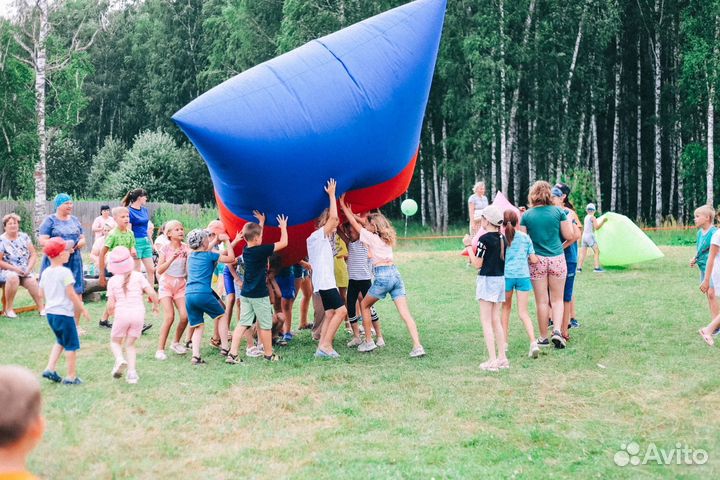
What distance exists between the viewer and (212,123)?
20.3 ft

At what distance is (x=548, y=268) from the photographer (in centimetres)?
773

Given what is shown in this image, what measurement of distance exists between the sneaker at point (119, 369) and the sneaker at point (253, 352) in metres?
1.52

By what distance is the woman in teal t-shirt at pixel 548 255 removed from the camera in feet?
25.4

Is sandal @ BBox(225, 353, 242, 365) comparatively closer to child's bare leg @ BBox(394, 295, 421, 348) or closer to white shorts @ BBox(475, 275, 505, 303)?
child's bare leg @ BBox(394, 295, 421, 348)

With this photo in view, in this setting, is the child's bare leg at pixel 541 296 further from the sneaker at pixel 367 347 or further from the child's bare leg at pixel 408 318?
the sneaker at pixel 367 347

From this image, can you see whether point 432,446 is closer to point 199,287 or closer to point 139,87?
point 199,287

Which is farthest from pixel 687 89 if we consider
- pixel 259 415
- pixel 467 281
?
pixel 259 415

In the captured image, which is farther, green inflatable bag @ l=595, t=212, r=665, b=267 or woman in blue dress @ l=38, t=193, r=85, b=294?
green inflatable bag @ l=595, t=212, r=665, b=267

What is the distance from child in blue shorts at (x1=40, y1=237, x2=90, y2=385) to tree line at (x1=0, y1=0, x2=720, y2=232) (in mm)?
17330

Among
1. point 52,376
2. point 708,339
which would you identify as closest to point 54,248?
point 52,376

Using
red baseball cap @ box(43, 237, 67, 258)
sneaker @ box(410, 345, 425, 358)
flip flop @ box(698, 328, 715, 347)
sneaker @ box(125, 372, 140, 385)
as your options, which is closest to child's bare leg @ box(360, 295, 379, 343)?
sneaker @ box(410, 345, 425, 358)

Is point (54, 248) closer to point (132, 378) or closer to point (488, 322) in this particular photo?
point (132, 378)

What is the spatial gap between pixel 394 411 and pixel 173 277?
332cm

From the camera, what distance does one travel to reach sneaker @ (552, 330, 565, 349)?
7715 millimetres
